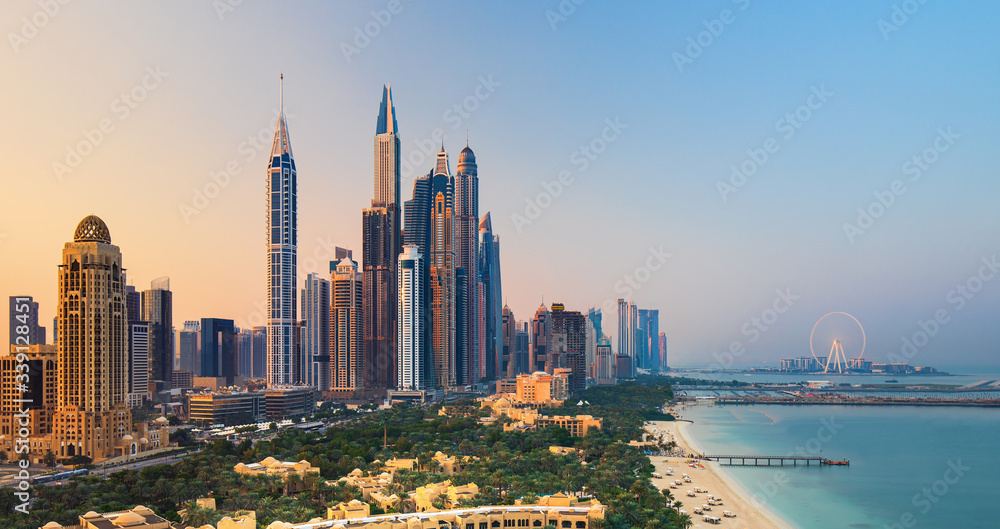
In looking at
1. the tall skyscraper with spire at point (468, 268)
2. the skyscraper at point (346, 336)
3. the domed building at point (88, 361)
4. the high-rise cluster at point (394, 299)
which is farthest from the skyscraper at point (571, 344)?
the domed building at point (88, 361)

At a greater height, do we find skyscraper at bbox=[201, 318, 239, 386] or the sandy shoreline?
skyscraper at bbox=[201, 318, 239, 386]

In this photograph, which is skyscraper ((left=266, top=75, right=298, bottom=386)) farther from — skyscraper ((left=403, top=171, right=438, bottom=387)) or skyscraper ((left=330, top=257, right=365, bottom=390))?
skyscraper ((left=403, top=171, right=438, bottom=387))

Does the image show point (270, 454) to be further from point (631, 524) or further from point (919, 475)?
point (919, 475)

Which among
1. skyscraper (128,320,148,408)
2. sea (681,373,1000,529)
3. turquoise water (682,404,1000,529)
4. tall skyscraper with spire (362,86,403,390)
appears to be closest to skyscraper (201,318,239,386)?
tall skyscraper with spire (362,86,403,390)

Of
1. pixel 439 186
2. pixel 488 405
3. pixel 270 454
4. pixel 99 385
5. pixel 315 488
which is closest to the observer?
pixel 315 488

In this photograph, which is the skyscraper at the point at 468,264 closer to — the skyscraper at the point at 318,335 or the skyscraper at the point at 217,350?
the skyscraper at the point at 318,335

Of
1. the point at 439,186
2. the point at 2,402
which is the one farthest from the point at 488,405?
the point at 439,186
